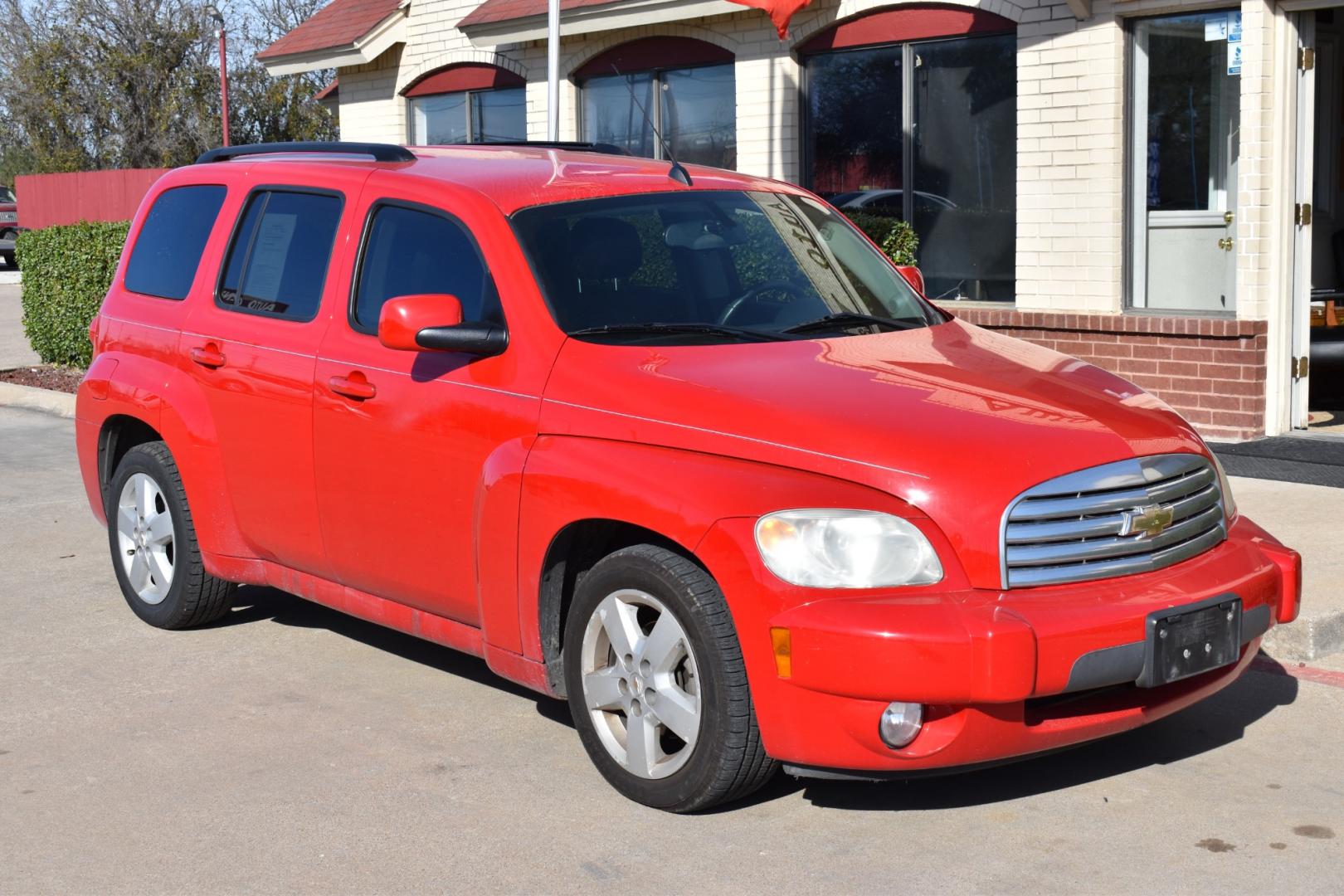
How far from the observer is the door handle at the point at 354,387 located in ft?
18.3

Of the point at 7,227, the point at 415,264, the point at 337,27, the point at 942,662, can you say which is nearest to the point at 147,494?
the point at 415,264

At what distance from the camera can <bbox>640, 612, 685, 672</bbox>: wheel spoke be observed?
14.9 feet

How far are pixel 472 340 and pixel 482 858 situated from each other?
161 centimetres

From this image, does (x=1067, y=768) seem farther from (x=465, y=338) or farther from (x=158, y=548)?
(x=158, y=548)

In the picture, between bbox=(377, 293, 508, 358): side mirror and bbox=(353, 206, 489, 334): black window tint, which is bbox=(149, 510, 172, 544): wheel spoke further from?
bbox=(377, 293, 508, 358): side mirror

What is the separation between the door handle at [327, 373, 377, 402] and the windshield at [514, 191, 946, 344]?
75 cm

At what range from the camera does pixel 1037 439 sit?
14.5 ft

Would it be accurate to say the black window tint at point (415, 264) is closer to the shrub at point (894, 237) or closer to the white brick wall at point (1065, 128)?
the white brick wall at point (1065, 128)

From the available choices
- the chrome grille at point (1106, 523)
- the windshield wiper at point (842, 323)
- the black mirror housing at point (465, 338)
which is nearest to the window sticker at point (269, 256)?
the black mirror housing at point (465, 338)

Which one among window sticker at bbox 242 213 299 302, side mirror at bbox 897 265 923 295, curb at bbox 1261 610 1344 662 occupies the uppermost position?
window sticker at bbox 242 213 299 302

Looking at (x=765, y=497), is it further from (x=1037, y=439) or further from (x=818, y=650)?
A: (x=1037, y=439)

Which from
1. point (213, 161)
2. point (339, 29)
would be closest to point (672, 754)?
point (213, 161)

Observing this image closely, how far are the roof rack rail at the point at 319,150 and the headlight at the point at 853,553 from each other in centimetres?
250

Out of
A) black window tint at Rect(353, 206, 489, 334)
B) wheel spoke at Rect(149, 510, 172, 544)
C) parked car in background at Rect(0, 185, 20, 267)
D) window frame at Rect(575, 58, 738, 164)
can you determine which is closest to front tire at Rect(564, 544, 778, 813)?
black window tint at Rect(353, 206, 489, 334)
